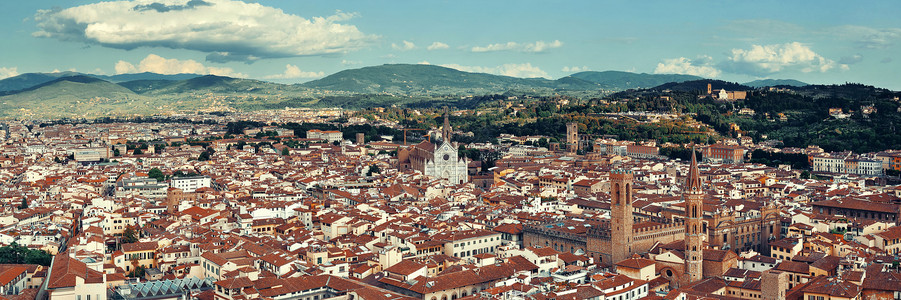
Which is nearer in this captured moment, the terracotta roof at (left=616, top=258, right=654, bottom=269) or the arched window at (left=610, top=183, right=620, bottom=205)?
the terracotta roof at (left=616, top=258, right=654, bottom=269)

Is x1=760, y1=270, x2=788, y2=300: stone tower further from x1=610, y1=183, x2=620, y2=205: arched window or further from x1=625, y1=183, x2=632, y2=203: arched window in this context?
x1=610, y1=183, x2=620, y2=205: arched window

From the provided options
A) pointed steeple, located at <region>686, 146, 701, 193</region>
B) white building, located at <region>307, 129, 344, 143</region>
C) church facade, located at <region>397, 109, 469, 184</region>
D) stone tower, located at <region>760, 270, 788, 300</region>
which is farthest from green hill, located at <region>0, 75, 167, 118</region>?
stone tower, located at <region>760, 270, 788, 300</region>

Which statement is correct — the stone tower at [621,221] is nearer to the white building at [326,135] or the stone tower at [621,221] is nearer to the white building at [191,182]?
the white building at [191,182]

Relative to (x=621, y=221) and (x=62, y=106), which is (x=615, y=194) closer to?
(x=621, y=221)

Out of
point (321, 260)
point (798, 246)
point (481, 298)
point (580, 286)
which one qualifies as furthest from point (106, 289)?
point (798, 246)

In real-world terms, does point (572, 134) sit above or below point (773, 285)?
above

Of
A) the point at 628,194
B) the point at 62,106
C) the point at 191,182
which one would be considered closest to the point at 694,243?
the point at 628,194

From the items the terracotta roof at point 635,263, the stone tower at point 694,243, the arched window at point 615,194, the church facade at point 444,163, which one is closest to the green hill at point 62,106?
the church facade at point 444,163

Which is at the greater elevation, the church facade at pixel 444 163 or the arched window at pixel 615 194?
the arched window at pixel 615 194

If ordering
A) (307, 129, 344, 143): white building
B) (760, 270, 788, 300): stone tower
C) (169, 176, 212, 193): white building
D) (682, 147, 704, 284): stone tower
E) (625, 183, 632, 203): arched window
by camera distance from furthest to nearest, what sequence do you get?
1. (307, 129, 344, 143): white building
2. (169, 176, 212, 193): white building
3. (625, 183, 632, 203): arched window
4. (682, 147, 704, 284): stone tower
5. (760, 270, 788, 300): stone tower
